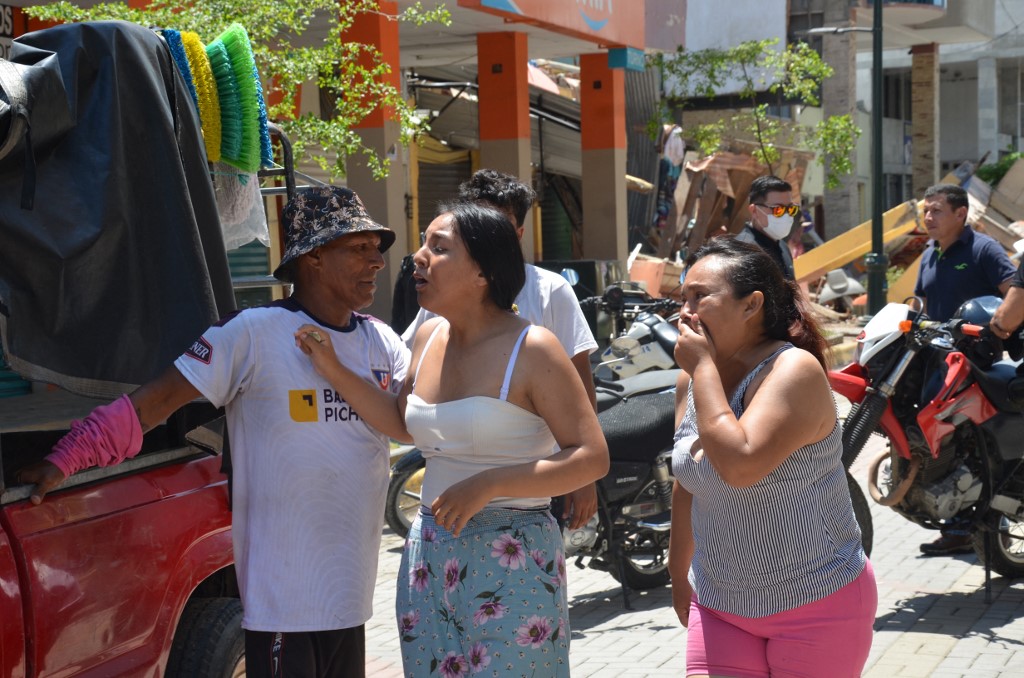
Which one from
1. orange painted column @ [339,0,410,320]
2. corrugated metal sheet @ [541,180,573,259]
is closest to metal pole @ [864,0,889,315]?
corrugated metal sheet @ [541,180,573,259]

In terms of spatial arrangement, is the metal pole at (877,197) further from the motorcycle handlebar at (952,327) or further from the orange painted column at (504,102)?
the motorcycle handlebar at (952,327)

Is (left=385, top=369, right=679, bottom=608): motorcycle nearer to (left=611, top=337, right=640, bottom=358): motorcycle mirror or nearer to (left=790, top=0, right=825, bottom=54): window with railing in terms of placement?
(left=611, top=337, right=640, bottom=358): motorcycle mirror

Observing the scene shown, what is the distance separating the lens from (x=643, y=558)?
260 inches

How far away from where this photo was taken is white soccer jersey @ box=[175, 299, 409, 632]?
3.34 m

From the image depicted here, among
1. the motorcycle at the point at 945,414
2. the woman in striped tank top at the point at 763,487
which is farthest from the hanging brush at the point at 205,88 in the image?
the motorcycle at the point at 945,414

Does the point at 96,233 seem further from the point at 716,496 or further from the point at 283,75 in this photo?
Answer: the point at 283,75

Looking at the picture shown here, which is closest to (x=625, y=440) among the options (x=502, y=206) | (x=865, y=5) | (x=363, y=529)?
(x=502, y=206)

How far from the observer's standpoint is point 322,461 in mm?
3365

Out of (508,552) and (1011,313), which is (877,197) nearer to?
(1011,313)

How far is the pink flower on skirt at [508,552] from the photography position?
10.4 feet

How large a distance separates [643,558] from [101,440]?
4.05 metres

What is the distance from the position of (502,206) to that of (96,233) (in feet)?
6.41

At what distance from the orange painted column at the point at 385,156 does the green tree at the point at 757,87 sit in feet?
31.1

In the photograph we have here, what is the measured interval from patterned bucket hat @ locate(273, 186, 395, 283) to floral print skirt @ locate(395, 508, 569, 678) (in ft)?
2.63
